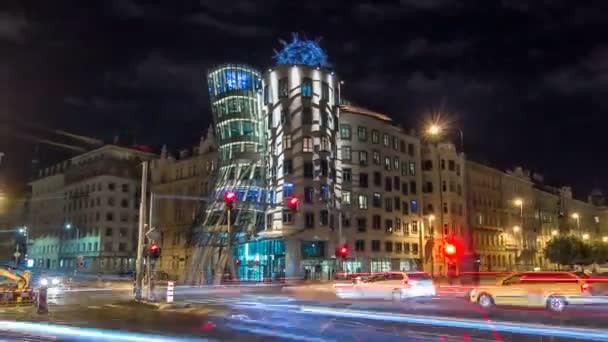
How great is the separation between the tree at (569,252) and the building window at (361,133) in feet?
112

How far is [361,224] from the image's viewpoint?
74.8 metres

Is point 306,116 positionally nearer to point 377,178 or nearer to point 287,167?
point 287,167

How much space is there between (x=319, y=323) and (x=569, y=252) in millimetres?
76203

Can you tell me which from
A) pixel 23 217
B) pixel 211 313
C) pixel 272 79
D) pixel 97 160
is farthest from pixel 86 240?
pixel 211 313

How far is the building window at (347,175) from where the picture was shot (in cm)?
7422

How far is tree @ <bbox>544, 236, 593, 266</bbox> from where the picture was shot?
84.7 meters

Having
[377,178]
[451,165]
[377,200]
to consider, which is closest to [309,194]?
[377,200]

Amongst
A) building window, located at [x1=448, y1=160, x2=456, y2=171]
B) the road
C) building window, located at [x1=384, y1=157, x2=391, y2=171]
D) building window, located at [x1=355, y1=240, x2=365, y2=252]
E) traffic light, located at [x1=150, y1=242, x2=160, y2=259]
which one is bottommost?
the road

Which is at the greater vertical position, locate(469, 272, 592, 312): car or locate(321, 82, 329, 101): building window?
locate(321, 82, 329, 101): building window

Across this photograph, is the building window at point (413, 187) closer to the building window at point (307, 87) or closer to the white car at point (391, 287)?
the building window at point (307, 87)

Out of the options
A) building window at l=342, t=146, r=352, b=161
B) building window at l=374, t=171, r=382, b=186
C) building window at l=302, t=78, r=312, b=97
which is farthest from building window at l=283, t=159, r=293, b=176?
building window at l=374, t=171, r=382, b=186

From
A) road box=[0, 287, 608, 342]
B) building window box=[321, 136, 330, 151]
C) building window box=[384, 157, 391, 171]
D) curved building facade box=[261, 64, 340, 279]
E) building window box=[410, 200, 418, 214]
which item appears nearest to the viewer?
road box=[0, 287, 608, 342]

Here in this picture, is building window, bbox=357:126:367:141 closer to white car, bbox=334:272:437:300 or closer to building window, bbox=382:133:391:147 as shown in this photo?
building window, bbox=382:133:391:147

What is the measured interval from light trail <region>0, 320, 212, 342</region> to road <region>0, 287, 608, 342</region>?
3 cm
